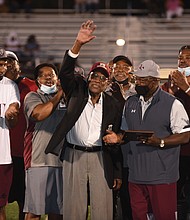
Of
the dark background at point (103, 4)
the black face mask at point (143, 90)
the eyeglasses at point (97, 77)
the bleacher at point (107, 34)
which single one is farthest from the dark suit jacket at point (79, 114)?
the dark background at point (103, 4)

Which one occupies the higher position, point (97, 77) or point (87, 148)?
point (97, 77)

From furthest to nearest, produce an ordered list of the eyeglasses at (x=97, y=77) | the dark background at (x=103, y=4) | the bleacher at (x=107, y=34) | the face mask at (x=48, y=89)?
the dark background at (x=103, y=4)
the bleacher at (x=107, y=34)
the face mask at (x=48, y=89)
the eyeglasses at (x=97, y=77)

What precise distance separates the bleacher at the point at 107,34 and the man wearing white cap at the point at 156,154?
1542cm

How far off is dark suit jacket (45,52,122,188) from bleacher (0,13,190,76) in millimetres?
15323

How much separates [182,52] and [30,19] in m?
19.0

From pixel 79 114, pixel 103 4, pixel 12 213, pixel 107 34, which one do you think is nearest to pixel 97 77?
pixel 79 114

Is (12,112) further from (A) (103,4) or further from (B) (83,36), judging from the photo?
(A) (103,4)

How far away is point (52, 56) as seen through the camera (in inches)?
951

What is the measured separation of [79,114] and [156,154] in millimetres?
726

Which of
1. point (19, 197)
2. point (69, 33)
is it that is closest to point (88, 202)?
point (19, 197)

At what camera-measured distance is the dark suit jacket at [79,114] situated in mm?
7711

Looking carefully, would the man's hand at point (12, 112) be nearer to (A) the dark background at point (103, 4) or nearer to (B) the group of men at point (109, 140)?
(B) the group of men at point (109, 140)

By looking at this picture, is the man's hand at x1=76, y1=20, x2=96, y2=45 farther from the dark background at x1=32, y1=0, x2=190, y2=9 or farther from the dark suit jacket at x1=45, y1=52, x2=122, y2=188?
the dark background at x1=32, y1=0, x2=190, y2=9

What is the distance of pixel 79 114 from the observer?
7.75 meters
